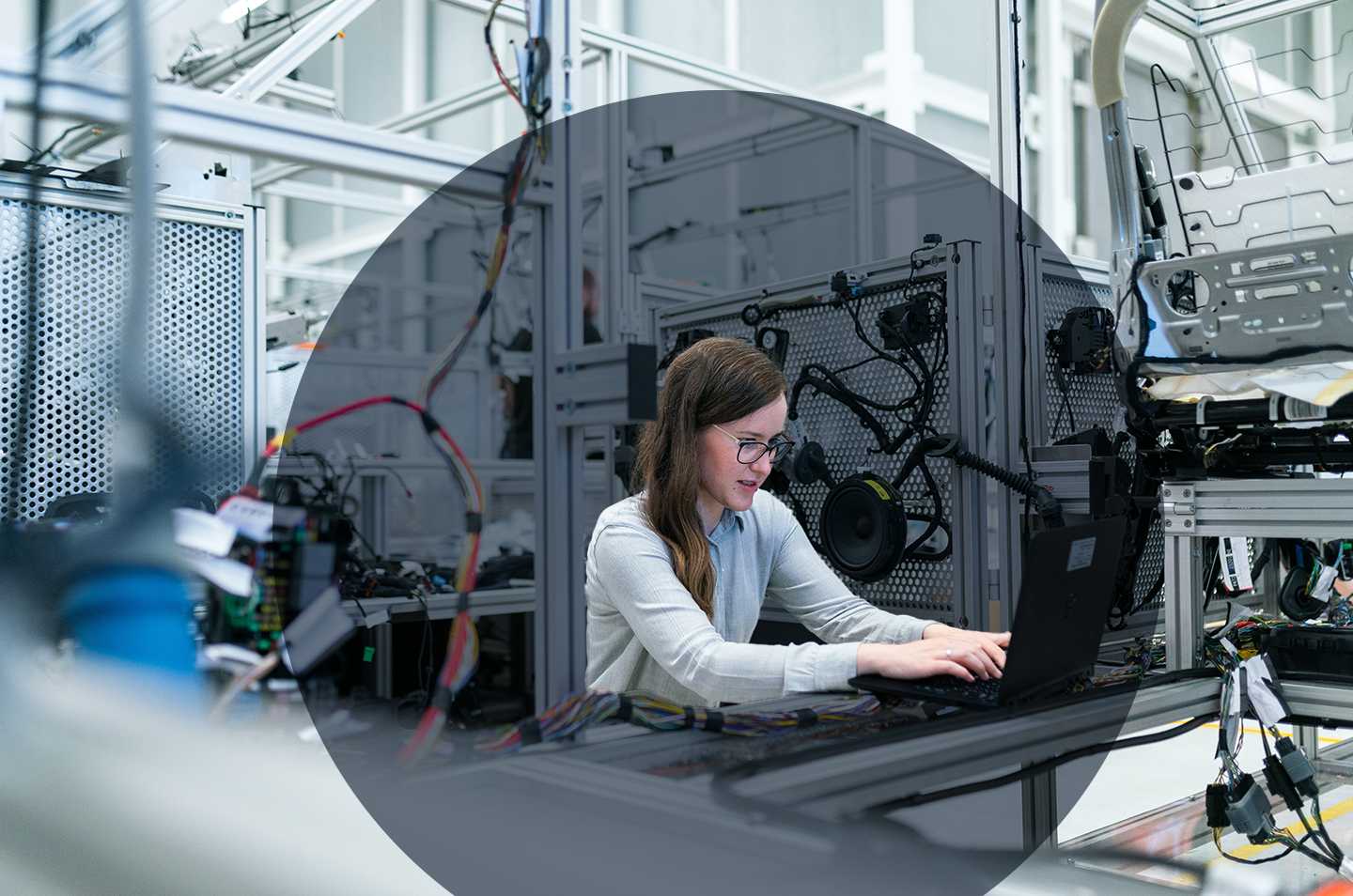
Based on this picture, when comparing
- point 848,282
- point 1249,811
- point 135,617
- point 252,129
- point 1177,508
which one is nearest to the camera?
point 252,129

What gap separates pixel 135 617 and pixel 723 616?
82cm

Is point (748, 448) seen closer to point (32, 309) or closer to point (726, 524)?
point (726, 524)

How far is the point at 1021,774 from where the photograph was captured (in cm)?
112

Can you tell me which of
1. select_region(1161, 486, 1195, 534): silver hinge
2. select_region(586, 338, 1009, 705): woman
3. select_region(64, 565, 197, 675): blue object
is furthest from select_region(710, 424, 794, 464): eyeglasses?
select_region(64, 565, 197, 675): blue object

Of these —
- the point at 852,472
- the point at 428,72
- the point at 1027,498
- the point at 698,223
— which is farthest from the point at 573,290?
the point at 428,72

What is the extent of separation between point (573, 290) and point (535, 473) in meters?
0.16

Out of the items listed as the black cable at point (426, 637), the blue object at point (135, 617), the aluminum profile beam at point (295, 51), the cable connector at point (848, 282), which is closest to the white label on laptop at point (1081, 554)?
the blue object at point (135, 617)

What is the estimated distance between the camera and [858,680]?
1.26 m

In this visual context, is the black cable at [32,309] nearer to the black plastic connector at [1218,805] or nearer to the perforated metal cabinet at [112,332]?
the perforated metal cabinet at [112,332]

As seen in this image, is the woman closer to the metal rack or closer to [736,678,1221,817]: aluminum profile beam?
[736,678,1221,817]: aluminum profile beam

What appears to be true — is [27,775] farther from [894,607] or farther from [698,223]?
[698,223]

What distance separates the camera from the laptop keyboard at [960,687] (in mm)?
1172
